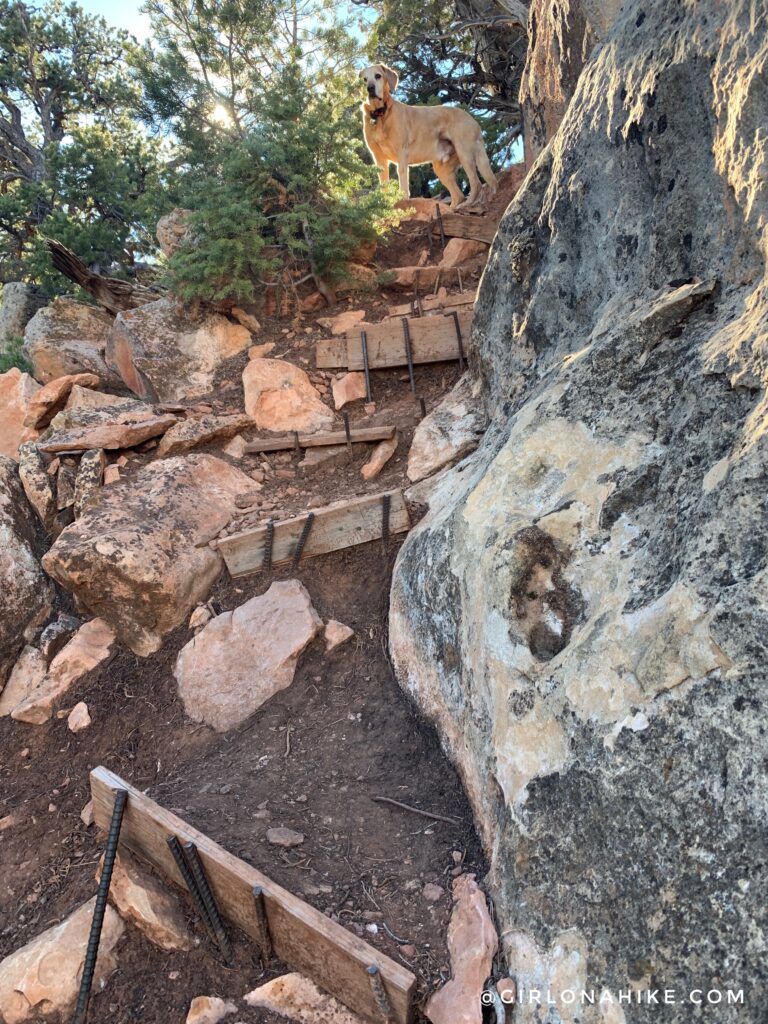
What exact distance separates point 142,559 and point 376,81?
7.92m

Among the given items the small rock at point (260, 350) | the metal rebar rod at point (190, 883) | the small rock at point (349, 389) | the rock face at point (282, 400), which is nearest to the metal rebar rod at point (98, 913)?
the metal rebar rod at point (190, 883)

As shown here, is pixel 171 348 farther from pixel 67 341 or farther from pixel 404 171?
pixel 404 171

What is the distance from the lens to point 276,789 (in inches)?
155

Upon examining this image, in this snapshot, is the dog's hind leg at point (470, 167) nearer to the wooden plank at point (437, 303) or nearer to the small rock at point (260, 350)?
the wooden plank at point (437, 303)

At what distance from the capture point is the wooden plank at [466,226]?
10445 mm

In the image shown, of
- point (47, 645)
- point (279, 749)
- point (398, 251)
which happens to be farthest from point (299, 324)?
point (279, 749)

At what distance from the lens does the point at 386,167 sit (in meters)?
10.7

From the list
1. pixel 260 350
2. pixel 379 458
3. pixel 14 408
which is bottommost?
pixel 379 458

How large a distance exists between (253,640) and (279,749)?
0.98 meters

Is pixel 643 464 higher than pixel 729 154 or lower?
lower

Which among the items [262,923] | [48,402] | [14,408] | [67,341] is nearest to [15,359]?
[67,341]

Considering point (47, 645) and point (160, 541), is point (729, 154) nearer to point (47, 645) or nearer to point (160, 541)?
point (160, 541)

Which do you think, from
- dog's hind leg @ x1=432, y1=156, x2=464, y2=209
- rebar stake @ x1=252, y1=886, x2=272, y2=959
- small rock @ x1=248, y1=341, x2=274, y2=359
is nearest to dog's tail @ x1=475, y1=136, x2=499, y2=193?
dog's hind leg @ x1=432, y1=156, x2=464, y2=209

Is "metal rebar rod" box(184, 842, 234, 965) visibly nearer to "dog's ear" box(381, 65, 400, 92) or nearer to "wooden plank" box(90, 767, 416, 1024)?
"wooden plank" box(90, 767, 416, 1024)
